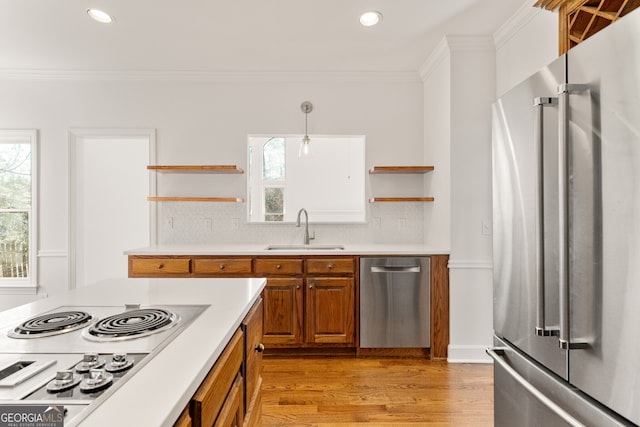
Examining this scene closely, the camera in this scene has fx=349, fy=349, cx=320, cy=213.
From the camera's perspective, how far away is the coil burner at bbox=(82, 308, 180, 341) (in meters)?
0.91

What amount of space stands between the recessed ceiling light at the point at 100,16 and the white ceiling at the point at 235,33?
0.05 m

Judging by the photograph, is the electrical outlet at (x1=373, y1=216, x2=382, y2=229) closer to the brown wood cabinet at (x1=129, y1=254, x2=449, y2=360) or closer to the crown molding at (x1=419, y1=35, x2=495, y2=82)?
the brown wood cabinet at (x1=129, y1=254, x2=449, y2=360)

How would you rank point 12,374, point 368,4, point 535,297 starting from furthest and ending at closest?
1. point 368,4
2. point 535,297
3. point 12,374

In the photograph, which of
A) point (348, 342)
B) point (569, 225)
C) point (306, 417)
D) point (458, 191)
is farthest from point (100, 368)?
point (458, 191)

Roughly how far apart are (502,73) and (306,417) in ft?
9.76

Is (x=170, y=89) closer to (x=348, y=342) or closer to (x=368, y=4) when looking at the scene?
(x=368, y=4)

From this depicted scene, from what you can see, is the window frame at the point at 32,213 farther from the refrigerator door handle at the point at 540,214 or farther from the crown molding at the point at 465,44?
the refrigerator door handle at the point at 540,214

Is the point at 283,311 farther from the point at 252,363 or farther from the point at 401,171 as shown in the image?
the point at 401,171


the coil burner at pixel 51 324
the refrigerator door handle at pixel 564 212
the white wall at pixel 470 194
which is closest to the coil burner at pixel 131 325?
the coil burner at pixel 51 324

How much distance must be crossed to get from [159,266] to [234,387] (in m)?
2.18

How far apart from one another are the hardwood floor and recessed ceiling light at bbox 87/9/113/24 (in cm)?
292

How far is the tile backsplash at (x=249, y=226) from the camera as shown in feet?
11.9

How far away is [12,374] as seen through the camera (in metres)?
0.67

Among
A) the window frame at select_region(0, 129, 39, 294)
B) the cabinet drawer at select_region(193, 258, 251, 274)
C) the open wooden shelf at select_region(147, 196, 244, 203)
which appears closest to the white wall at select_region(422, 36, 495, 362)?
the cabinet drawer at select_region(193, 258, 251, 274)
